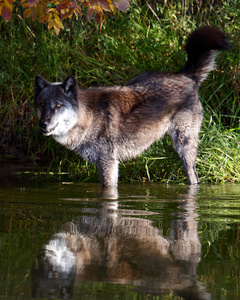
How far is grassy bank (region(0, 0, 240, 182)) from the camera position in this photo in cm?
647

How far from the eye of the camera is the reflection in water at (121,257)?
1707mm

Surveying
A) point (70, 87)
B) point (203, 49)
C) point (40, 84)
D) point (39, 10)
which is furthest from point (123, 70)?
point (39, 10)

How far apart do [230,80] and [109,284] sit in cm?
571

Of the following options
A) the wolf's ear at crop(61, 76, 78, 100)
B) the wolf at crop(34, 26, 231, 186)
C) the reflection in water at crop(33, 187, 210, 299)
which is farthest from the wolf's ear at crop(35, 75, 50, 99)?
the reflection in water at crop(33, 187, 210, 299)

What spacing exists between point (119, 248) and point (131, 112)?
415 cm

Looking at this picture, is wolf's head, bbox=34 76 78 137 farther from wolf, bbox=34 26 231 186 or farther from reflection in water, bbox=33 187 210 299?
reflection in water, bbox=33 187 210 299

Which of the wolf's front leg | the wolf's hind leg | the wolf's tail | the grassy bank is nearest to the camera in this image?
the wolf's front leg

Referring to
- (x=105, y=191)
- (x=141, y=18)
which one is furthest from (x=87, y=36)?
(x=105, y=191)

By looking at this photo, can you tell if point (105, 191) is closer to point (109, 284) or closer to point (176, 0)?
point (109, 284)

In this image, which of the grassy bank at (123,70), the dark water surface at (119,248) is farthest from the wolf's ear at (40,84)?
the dark water surface at (119,248)

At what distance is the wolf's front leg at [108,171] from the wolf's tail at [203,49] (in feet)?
5.21

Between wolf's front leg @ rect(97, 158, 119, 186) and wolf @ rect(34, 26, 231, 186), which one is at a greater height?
wolf @ rect(34, 26, 231, 186)

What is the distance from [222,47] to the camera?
6.39 meters

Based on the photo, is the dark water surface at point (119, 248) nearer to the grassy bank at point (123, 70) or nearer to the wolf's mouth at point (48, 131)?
the wolf's mouth at point (48, 131)
